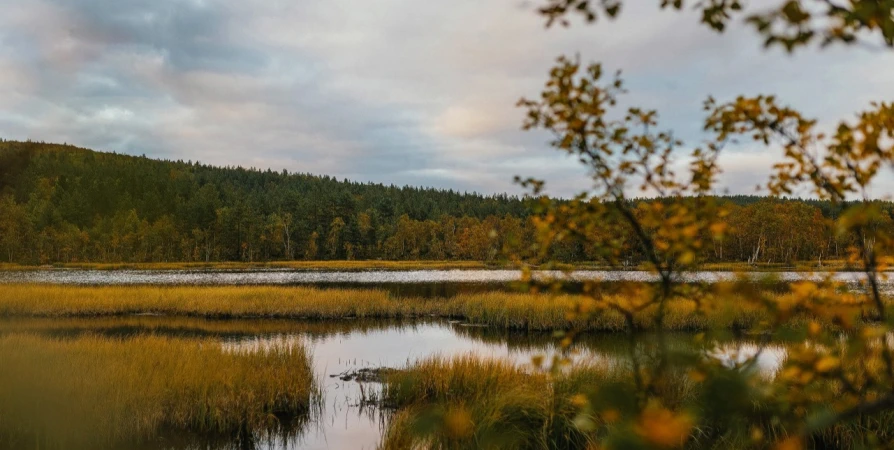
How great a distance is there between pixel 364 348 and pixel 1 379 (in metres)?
13.4

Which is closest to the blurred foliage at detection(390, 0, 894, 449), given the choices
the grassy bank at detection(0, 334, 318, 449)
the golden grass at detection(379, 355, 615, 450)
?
the golden grass at detection(379, 355, 615, 450)

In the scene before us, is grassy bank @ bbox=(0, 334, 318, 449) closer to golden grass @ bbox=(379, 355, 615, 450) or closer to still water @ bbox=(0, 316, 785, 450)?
still water @ bbox=(0, 316, 785, 450)

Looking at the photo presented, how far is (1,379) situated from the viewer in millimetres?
11523

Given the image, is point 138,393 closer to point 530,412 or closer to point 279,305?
point 530,412

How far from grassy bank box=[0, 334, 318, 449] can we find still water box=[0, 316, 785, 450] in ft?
3.04

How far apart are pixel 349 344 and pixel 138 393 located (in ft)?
42.9

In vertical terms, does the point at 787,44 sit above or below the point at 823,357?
above

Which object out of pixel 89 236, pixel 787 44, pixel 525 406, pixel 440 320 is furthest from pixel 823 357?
pixel 89 236

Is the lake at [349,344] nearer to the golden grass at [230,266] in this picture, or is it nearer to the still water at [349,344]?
the still water at [349,344]

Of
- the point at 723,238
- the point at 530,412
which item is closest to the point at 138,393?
the point at 530,412

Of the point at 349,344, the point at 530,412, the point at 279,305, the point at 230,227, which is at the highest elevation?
the point at 230,227

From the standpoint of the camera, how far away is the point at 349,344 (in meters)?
24.4

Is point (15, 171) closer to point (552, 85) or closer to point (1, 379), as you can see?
point (1, 379)

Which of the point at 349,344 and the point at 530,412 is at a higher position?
the point at 530,412
